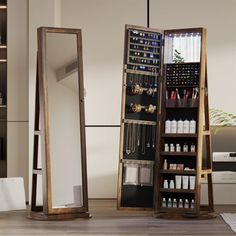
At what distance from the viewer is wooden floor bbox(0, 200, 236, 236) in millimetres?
4594

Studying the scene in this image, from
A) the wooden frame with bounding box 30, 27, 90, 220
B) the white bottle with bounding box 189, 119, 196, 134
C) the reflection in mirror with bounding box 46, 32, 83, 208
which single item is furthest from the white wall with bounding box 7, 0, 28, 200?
the white bottle with bounding box 189, 119, 196, 134

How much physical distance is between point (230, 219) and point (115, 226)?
1056mm

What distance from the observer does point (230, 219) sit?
17.3ft

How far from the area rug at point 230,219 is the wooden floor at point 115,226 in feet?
0.13

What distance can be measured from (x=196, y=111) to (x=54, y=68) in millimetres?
1338

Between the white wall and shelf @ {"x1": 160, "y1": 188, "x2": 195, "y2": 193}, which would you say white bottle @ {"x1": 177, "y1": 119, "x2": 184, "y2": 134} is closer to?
shelf @ {"x1": 160, "y1": 188, "x2": 195, "y2": 193}

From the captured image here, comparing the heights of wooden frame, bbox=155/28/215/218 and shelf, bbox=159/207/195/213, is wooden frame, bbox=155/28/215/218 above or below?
above

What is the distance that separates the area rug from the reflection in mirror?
1.29m

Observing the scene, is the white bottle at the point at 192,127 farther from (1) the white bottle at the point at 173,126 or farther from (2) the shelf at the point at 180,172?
(2) the shelf at the point at 180,172

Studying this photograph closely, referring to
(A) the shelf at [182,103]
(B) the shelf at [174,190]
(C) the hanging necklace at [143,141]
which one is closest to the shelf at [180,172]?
(B) the shelf at [174,190]

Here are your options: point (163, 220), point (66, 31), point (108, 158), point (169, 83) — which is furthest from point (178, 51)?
point (108, 158)

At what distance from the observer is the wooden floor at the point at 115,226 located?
4.59 meters

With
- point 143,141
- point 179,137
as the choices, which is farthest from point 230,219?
point 143,141

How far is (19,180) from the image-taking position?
20.8 feet
